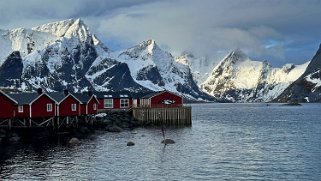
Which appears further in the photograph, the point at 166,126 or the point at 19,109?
the point at 166,126

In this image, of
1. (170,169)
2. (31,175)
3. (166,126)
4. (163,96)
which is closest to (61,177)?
(31,175)

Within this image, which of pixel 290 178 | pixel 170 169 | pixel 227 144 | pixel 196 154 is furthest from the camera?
pixel 227 144

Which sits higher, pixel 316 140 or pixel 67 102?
pixel 67 102

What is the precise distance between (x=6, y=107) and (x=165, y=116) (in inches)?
1541

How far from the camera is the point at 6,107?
83.8 metres

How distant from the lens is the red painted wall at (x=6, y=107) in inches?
3275

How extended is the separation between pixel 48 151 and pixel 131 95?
68.6m

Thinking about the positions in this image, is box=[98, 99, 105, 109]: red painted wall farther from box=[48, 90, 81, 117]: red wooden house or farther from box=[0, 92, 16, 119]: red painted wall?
box=[0, 92, 16, 119]: red painted wall

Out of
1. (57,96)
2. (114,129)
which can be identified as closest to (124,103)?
(114,129)

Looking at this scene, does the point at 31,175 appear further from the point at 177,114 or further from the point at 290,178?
the point at 177,114

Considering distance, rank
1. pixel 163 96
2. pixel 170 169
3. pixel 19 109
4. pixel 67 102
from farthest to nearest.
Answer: pixel 163 96, pixel 67 102, pixel 19 109, pixel 170 169

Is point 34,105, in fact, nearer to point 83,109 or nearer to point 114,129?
point 83,109

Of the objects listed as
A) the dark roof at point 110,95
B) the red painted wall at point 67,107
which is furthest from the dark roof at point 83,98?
the dark roof at point 110,95

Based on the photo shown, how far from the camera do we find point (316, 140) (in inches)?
3142
